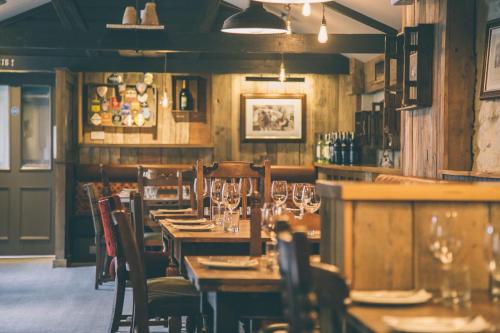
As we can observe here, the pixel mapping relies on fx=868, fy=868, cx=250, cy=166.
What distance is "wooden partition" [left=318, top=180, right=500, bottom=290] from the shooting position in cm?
271

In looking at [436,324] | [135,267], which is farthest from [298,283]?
[135,267]

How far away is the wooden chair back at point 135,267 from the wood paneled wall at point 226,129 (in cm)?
702

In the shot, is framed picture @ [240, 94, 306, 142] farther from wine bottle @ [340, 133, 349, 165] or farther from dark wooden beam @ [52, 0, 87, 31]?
dark wooden beam @ [52, 0, 87, 31]

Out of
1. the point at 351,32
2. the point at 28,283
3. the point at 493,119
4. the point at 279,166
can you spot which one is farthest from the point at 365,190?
the point at 279,166

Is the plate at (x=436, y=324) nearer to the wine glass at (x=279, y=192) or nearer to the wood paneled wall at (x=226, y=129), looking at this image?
the wine glass at (x=279, y=192)

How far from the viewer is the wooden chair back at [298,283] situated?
2156 mm

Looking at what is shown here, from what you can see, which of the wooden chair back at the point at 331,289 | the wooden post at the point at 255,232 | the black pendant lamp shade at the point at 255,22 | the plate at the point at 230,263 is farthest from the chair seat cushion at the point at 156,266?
the wooden chair back at the point at 331,289

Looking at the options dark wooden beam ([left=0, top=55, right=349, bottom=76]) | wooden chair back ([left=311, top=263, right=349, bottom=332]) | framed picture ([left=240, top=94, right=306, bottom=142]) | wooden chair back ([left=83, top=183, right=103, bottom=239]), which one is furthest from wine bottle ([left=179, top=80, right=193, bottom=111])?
wooden chair back ([left=311, top=263, right=349, bottom=332])

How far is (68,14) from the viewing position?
10.5 metres

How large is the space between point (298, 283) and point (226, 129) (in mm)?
9119

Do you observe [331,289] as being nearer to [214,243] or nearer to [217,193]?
[214,243]

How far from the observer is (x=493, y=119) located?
5.75m

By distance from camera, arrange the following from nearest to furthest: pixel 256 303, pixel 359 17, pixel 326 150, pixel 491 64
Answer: pixel 256 303
pixel 491 64
pixel 359 17
pixel 326 150

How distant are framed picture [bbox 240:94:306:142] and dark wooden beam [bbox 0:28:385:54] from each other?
2.04 m
